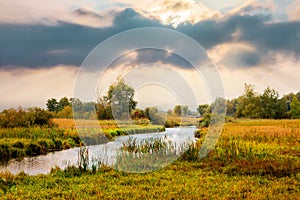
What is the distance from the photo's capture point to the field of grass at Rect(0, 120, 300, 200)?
7.48 meters

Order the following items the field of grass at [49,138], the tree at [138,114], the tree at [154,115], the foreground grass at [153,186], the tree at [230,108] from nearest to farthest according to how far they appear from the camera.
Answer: the foreground grass at [153,186], the field of grass at [49,138], the tree at [154,115], the tree at [138,114], the tree at [230,108]

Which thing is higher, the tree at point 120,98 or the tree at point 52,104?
the tree at point 52,104

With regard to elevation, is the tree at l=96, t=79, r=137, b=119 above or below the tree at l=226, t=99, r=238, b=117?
below

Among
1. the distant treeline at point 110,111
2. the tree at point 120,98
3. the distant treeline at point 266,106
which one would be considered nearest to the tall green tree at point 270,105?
the distant treeline at point 266,106

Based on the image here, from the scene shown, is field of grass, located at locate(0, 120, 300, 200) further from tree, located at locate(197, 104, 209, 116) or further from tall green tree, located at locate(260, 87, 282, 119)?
tall green tree, located at locate(260, 87, 282, 119)

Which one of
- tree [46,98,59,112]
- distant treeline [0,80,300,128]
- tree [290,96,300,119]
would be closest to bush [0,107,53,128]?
distant treeline [0,80,300,128]

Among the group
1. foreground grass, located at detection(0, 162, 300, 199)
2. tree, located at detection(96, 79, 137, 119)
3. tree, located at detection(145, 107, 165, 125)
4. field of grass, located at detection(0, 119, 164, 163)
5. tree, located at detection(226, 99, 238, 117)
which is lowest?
foreground grass, located at detection(0, 162, 300, 199)

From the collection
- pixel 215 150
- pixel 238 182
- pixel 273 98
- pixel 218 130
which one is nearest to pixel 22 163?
pixel 215 150

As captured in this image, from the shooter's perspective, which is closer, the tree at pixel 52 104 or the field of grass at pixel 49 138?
the field of grass at pixel 49 138

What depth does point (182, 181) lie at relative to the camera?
8750 mm

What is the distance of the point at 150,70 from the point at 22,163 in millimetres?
6287

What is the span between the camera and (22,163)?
44.9 ft

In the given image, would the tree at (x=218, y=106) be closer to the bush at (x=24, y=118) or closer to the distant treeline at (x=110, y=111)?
the distant treeline at (x=110, y=111)

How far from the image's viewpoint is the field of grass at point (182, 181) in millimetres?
7484
